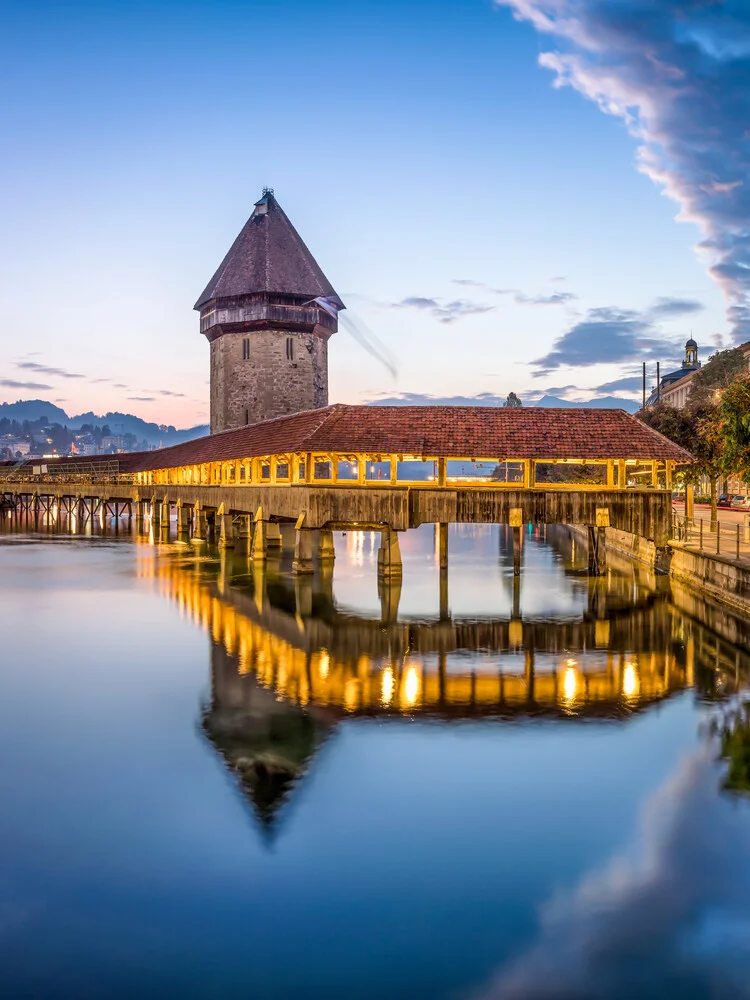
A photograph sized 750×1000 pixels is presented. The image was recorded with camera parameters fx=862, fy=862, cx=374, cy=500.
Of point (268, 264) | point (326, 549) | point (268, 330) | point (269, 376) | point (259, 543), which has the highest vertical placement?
point (268, 264)

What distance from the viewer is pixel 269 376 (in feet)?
181

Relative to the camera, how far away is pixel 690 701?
14.0 m

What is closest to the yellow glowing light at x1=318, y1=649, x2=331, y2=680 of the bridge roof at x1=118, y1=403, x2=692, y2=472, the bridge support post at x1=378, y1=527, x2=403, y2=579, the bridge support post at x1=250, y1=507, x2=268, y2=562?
the bridge roof at x1=118, y1=403, x2=692, y2=472

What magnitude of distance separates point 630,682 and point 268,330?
43.6m

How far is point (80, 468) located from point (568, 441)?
220ft

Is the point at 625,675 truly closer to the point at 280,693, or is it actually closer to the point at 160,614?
the point at 280,693

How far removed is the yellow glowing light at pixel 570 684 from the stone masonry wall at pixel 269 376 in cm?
4076

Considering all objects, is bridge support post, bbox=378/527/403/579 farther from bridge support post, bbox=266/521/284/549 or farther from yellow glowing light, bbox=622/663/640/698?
yellow glowing light, bbox=622/663/640/698

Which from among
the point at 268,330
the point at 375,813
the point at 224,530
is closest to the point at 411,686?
the point at 375,813

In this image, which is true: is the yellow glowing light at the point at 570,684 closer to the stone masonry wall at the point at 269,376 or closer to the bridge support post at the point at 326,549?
the bridge support post at the point at 326,549

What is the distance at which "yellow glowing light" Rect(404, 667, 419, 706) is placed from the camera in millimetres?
13820

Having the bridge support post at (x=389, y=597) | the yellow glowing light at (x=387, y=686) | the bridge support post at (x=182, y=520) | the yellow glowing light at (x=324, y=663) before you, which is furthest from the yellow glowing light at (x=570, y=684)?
the bridge support post at (x=182, y=520)

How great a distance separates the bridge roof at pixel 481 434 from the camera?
962 inches

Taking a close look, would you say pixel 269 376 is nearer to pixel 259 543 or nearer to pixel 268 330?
pixel 268 330
